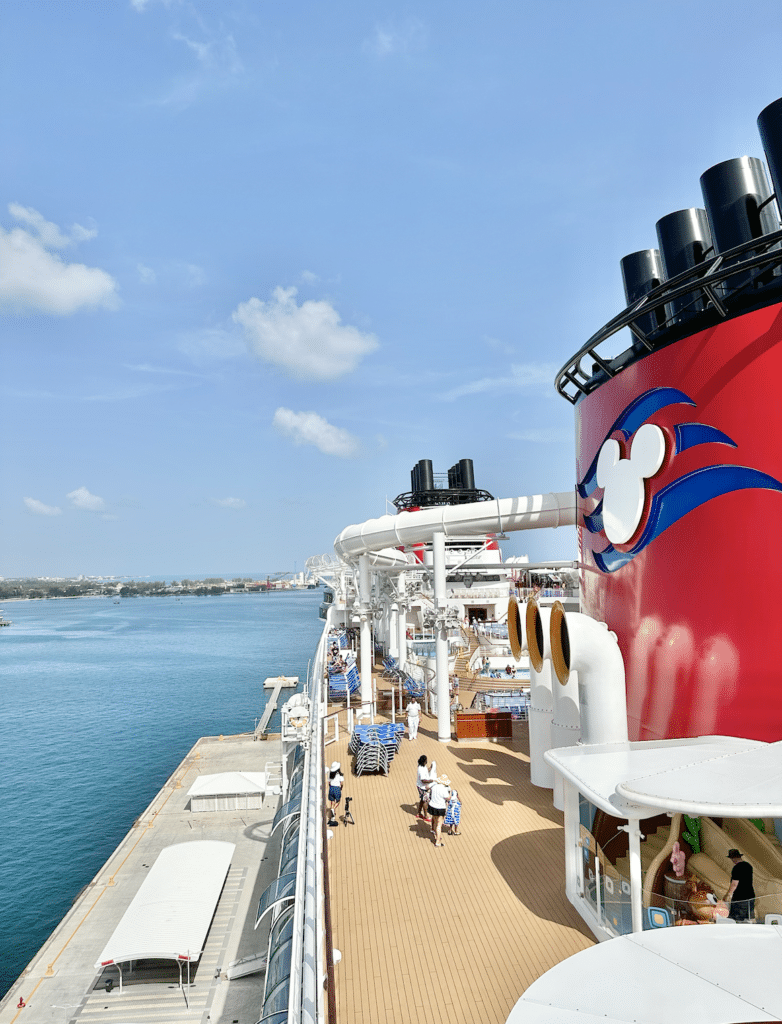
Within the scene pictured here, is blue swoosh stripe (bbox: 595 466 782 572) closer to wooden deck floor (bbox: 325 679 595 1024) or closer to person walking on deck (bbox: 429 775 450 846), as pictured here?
person walking on deck (bbox: 429 775 450 846)

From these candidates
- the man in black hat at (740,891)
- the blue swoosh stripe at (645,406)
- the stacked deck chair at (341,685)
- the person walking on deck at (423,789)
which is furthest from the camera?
the stacked deck chair at (341,685)

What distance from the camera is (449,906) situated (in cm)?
860

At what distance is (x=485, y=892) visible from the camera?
893cm

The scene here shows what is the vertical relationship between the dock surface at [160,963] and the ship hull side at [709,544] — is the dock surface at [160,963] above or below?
below

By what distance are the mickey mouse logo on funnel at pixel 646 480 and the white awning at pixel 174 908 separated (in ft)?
39.6

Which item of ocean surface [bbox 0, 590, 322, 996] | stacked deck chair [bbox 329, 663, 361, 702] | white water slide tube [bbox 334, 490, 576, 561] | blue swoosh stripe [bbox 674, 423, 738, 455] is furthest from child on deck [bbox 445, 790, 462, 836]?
ocean surface [bbox 0, 590, 322, 996]

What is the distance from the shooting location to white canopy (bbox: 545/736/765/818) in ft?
19.4

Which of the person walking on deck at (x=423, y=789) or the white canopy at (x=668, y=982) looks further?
the person walking on deck at (x=423, y=789)

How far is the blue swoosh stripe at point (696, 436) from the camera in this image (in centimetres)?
830

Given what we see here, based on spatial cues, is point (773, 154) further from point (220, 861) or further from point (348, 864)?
point (220, 861)

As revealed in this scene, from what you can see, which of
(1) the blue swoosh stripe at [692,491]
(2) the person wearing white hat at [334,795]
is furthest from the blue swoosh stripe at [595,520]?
(2) the person wearing white hat at [334,795]

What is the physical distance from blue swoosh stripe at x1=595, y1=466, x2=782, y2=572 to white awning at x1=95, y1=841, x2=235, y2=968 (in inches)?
494

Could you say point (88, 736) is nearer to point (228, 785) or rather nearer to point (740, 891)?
point (228, 785)

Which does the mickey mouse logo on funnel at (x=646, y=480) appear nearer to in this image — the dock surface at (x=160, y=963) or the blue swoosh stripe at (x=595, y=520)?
the blue swoosh stripe at (x=595, y=520)
